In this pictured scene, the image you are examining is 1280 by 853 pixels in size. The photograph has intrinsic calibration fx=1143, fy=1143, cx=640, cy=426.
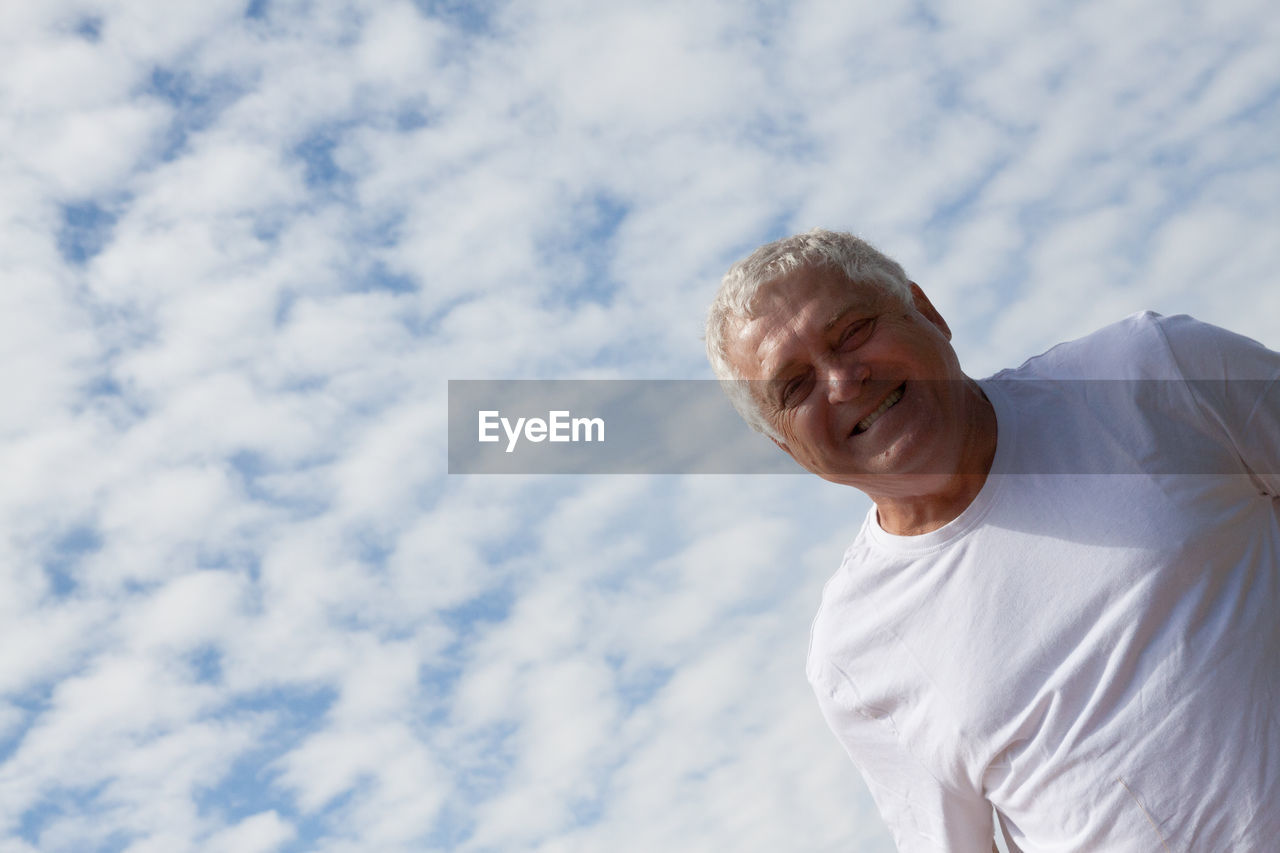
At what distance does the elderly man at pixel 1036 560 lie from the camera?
7.66 ft

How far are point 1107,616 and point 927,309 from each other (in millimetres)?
885

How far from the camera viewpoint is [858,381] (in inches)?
102

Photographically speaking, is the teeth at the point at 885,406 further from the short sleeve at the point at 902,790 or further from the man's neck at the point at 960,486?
the short sleeve at the point at 902,790

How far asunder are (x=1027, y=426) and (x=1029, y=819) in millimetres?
899

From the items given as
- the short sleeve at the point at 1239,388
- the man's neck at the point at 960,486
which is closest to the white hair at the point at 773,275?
the man's neck at the point at 960,486

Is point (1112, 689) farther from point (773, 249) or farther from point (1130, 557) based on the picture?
point (773, 249)

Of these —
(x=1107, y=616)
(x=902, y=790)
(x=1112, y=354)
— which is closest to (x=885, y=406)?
(x=1112, y=354)

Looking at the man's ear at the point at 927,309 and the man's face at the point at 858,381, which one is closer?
the man's face at the point at 858,381

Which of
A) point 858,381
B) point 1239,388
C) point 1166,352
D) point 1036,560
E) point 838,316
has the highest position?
point 838,316

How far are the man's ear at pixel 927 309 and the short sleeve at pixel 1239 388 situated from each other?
23.2 inches

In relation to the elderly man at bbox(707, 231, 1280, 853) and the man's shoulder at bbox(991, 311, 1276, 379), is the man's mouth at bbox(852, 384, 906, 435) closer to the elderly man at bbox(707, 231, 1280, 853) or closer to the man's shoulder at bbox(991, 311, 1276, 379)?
the elderly man at bbox(707, 231, 1280, 853)

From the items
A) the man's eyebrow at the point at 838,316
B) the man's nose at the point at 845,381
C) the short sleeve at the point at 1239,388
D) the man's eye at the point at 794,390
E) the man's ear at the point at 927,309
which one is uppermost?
the man's ear at the point at 927,309

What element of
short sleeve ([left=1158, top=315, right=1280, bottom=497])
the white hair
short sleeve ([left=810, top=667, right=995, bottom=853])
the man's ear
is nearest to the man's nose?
the white hair

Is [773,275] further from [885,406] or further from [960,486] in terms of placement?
[960,486]
